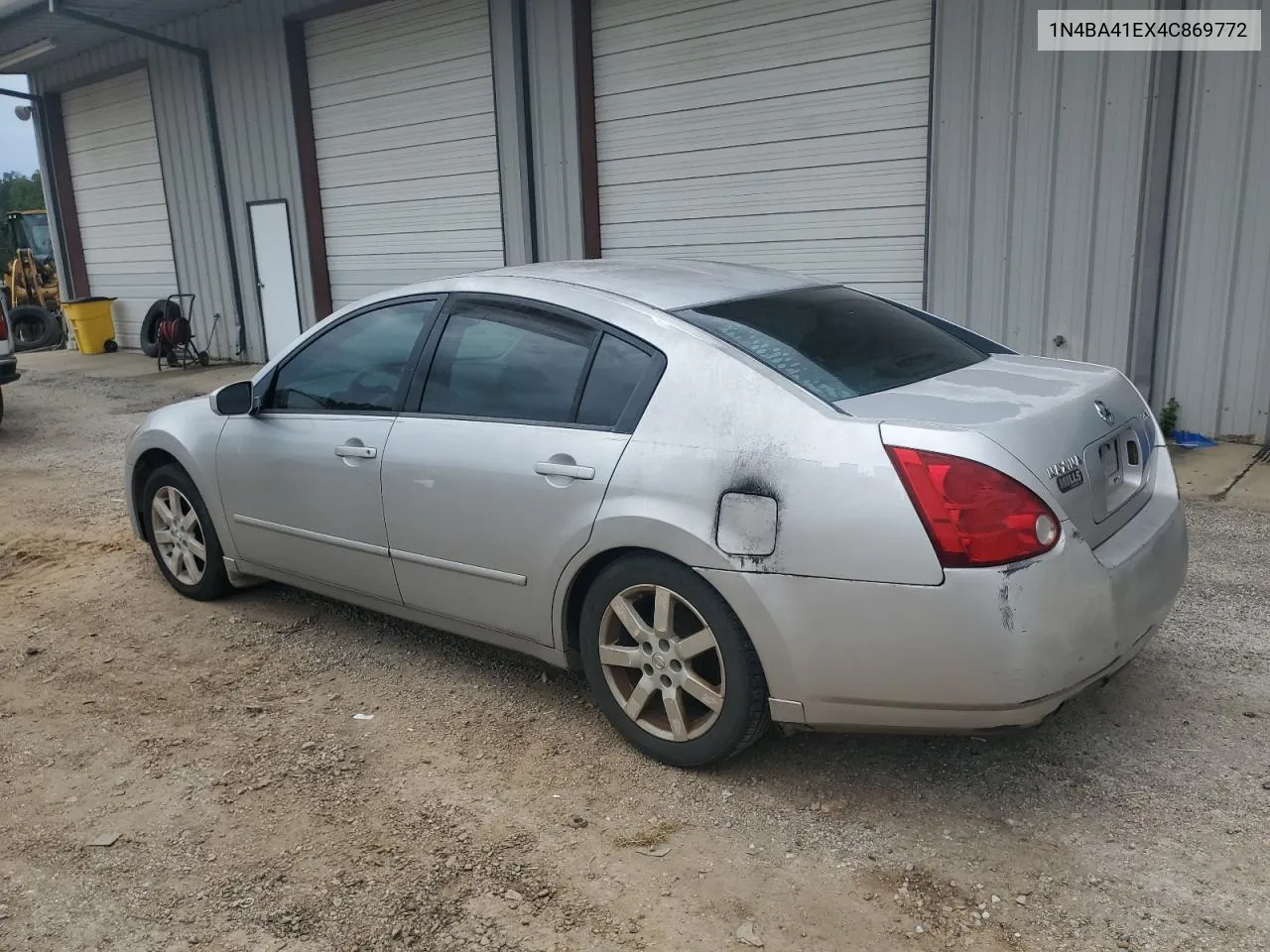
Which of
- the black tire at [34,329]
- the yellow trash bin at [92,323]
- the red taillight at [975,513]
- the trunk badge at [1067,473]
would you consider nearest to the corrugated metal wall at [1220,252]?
the trunk badge at [1067,473]

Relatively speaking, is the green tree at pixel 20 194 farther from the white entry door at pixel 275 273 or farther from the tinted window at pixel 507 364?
the tinted window at pixel 507 364

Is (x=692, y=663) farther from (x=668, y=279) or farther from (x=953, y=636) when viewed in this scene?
(x=668, y=279)

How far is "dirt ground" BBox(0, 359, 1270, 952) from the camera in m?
2.62

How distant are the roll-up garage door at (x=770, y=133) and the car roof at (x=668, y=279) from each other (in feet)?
15.7

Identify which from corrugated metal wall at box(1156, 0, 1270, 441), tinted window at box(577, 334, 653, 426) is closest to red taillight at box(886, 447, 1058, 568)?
tinted window at box(577, 334, 653, 426)

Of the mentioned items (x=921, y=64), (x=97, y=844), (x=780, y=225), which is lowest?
(x=97, y=844)

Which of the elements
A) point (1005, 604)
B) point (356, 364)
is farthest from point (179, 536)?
point (1005, 604)

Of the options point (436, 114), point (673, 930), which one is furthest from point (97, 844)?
point (436, 114)

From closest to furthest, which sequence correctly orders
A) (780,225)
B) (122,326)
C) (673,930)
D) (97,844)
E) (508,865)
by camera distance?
(673,930)
(508,865)
(97,844)
(780,225)
(122,326)

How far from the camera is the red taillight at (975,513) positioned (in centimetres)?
266

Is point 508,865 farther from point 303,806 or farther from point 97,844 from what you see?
point 97,844

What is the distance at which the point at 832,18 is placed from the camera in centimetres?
854

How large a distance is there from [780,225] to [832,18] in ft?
5.56

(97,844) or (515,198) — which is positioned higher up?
(515,198)
